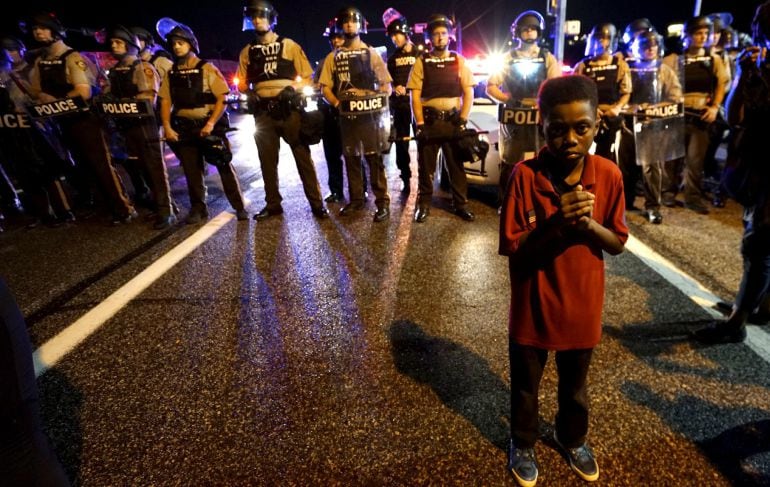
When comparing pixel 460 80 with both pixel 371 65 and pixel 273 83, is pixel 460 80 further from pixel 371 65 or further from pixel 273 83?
pixel 273 83

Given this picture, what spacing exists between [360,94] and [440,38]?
1181mm

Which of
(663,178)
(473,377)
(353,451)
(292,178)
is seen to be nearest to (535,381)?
(473,377)

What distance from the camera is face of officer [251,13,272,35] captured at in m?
5.32

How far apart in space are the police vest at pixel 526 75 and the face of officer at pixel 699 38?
1.76 meters

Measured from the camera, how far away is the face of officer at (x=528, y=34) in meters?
5.25

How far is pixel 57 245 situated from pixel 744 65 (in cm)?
684

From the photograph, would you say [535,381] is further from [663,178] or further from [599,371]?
[663,178]

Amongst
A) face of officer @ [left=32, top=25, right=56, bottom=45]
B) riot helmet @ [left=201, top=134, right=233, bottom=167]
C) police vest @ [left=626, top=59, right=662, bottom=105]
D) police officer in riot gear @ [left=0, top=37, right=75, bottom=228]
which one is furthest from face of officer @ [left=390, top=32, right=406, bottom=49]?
police officer in riot gear @ [left=0, top=37, right=75, bottom=228]

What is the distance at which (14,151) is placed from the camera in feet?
19.1

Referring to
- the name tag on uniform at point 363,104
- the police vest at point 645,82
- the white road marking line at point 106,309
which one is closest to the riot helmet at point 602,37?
the police vest at point 645,82

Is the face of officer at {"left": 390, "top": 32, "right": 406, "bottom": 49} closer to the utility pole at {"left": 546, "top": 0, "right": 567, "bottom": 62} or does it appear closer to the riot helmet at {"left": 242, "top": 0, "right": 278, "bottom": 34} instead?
the riot helmet at {"left": 242, "top": 0, "right": 278, "bottom": 34}

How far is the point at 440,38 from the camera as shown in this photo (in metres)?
5.27

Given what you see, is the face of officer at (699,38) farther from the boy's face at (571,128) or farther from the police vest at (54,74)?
the police vest at (54,74)

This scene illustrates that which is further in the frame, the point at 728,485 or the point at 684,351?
the point at 684,351
